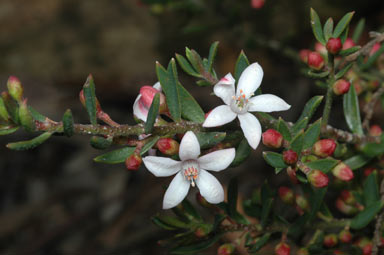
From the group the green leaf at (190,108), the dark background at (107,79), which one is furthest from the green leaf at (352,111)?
the dark background at (107,79)

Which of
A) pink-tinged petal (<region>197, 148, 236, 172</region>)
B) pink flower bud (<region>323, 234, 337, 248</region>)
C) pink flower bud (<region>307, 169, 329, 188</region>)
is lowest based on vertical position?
pink flower bud (<region>323, 234, 337, 248</region>)

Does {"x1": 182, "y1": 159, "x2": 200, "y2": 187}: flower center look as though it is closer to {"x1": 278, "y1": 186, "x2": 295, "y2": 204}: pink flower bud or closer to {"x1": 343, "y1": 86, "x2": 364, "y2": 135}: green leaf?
{"x1": 278, "y1": 186, "x2": 295, "y2": 204}: pink flower bud

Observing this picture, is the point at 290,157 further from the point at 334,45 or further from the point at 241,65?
the point at 334,45

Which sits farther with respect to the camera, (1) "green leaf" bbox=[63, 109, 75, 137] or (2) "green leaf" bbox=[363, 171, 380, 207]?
(2) "green leaf" bbox=[363, 171, 380, 207]

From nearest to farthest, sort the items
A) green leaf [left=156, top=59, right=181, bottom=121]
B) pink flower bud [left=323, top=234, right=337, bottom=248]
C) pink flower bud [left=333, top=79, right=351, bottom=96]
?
1. green leaf [left=156, top=59, right=181, bottom=121]
2. pink flower bud [left=333, top=79, right=351, bottom=96]
3. pink flower bud [left=323, top=234, right=337, bottom=248]

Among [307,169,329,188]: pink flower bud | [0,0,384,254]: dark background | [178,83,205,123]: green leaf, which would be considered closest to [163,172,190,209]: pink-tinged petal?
[178,83,205,123]: green leaf

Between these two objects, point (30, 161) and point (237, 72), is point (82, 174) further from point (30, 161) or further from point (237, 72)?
point (237, 72)
